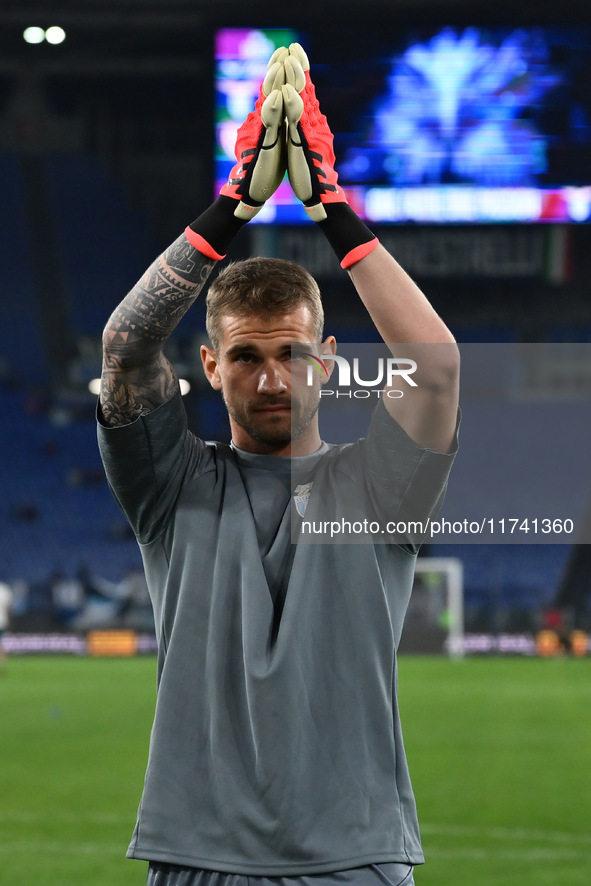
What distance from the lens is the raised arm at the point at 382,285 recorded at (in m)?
2.01

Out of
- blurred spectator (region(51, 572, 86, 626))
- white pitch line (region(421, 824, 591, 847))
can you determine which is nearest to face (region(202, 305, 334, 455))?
white pitch line (region(421, 824, 591, 847))

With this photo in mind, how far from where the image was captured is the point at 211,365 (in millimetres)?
2225

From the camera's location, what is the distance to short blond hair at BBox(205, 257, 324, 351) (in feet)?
6.88

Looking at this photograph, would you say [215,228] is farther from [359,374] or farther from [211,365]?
[359,374]

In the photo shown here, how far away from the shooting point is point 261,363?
81.7 inches

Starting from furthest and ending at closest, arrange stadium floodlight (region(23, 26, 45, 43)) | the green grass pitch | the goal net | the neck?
1. stadium floodlight (region(23, 26, 45, 43))
2. the goal net
3. the green grass pitch
4. the neck

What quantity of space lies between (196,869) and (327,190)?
49.0 inches

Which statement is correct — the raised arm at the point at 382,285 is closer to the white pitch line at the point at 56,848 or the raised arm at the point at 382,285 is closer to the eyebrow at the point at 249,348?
the eyebrow at the point at 249,348

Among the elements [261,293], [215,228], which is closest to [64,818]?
[261,293]

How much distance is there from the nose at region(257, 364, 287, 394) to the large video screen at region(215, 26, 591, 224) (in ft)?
57.7

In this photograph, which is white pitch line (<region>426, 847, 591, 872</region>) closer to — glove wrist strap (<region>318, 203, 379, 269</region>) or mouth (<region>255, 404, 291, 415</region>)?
mouth (<region>255, 404, 291, 415</region>)

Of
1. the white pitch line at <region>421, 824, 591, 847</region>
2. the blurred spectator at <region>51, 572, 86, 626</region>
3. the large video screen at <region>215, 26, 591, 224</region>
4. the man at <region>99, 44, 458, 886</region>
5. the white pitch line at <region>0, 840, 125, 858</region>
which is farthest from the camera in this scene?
the blurred spectator at <region>51, 572, 86, 626</region>

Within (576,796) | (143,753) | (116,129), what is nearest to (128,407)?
(576,796)

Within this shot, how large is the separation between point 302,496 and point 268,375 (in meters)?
0.24
